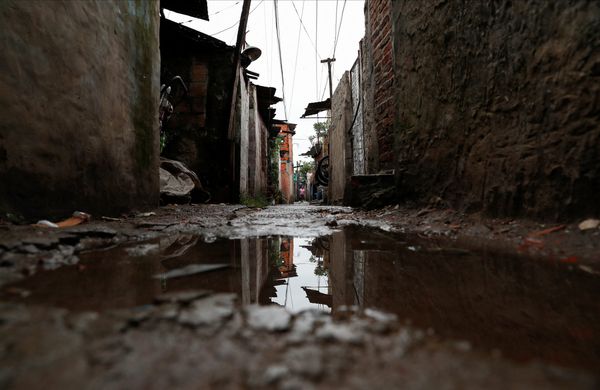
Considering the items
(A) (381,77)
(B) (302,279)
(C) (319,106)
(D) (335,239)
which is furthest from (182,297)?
(C) (319,106)

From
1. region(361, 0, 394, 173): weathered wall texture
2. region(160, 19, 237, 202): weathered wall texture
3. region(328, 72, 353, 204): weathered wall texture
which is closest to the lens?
region(361, 0, 394, 173): weathered wall texture

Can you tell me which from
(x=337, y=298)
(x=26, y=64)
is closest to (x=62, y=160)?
(x=26, y=64)

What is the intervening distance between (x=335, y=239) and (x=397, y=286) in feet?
3.13

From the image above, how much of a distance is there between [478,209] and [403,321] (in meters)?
1.63

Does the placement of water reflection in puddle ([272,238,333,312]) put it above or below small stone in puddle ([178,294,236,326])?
below

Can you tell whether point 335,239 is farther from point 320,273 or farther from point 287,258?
point 320,273

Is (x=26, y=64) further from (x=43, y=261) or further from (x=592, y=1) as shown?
Result: (x=592, y=1)

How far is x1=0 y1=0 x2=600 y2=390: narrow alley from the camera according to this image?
17.6 inches

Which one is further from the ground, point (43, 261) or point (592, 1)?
point (592, 1)

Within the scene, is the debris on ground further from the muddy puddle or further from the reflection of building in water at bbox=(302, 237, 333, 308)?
the reflection of building in water at bbox=(302, 237, 333, 308)

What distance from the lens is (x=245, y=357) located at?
45 centimetres

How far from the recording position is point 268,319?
1.94 ft

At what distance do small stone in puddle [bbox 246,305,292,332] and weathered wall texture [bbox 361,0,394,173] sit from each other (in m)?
3.62

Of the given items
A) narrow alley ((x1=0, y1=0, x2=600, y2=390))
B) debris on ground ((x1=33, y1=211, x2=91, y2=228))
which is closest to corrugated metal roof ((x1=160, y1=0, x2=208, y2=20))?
narrow alley ((x1=0, y1=0, x2=600, y2=390))
